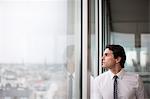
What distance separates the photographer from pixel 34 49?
5.58 ft

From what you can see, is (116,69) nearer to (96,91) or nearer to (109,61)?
(109,61)

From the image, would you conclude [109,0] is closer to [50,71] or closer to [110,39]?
[110,39]

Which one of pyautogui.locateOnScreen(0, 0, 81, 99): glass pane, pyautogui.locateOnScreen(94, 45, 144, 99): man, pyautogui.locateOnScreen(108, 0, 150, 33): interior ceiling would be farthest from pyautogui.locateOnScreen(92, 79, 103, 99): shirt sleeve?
pyautogui.locateOnScreen(108, 0, 150, 33): interior ceiling

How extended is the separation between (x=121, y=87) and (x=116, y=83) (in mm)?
50

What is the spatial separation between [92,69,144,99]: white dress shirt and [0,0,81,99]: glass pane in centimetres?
39

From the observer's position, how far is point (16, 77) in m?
1.63

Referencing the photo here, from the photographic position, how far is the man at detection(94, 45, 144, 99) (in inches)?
89.9

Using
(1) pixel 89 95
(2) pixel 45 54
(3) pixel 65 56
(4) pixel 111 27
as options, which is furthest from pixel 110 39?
(2) pixel 45 54

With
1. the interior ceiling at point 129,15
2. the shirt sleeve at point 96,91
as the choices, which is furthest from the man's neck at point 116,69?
the interior ceiling at point 129,15

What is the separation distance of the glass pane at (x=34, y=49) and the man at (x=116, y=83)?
1.32 ft

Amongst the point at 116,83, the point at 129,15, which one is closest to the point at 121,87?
the point at 116,83

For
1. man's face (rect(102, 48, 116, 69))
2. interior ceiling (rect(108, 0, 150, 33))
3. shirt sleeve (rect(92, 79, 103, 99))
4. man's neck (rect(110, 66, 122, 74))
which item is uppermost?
interior ceiling (rect(108, 0, 150, 33))

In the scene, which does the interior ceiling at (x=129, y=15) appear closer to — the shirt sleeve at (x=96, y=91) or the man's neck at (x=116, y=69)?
the man's neck at (x=116, y=69)

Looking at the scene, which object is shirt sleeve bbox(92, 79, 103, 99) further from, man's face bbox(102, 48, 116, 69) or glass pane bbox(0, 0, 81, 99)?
glass pane bbox(0, 0, 81, 99)
